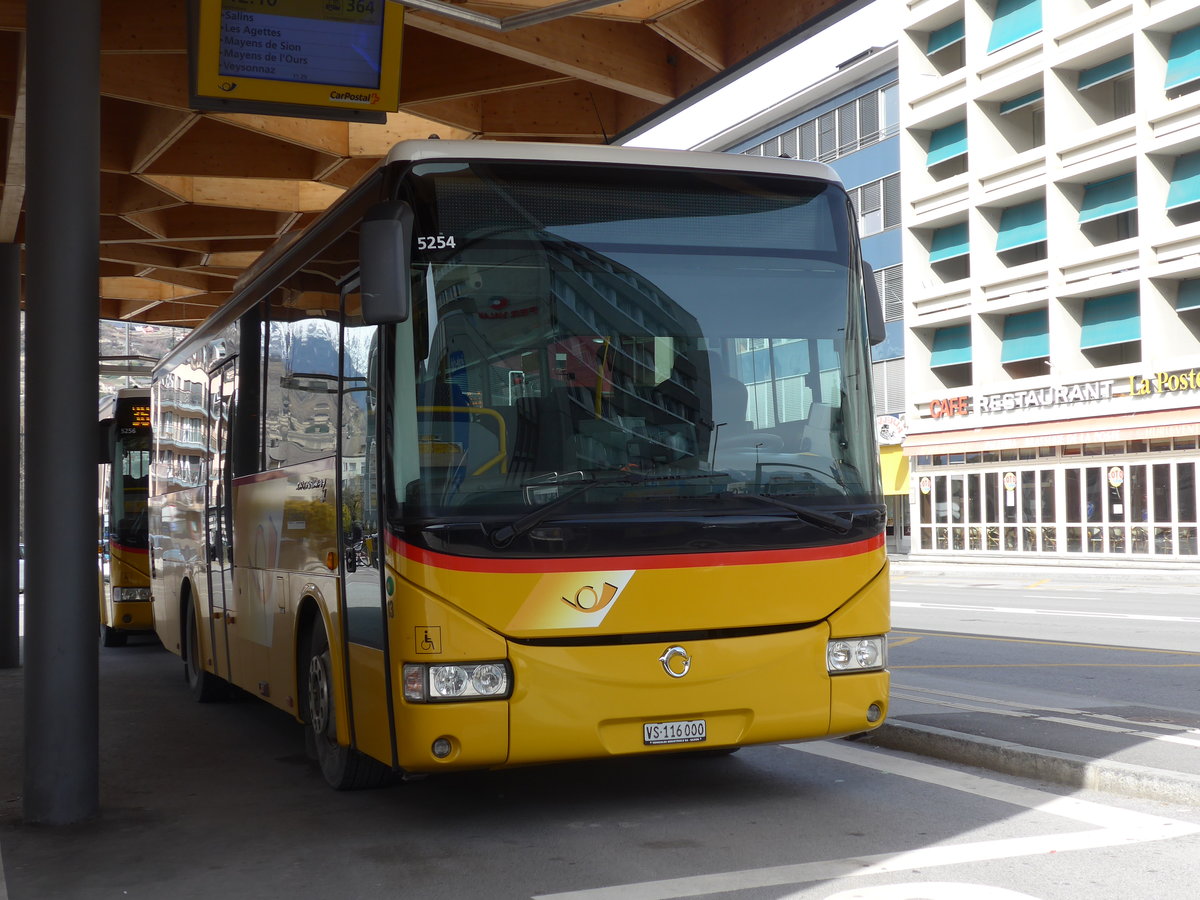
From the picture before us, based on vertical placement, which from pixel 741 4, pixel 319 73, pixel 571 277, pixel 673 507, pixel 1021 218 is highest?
pixel 1021 218

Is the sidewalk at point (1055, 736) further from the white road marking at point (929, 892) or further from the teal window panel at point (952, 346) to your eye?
the teal window panel at point (952, 346)

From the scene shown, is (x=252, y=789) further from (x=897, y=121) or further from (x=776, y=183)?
(x=897, y=121)

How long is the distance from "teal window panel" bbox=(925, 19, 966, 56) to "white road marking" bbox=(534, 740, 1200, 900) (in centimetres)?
4042

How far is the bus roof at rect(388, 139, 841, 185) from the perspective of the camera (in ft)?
21.6

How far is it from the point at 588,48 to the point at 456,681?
5889 mm

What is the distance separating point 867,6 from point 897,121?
41615 millimetres

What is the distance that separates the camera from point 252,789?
318 inches

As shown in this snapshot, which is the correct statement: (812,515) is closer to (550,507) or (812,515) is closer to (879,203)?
(550,507)

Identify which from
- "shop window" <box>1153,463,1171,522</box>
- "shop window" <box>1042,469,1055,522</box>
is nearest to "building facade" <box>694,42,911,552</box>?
"shop window" <box>1042,469,1055,522</box>

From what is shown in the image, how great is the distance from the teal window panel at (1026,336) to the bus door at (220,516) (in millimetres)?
33539

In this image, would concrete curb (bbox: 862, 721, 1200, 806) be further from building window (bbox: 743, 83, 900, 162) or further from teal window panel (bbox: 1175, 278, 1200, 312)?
building window (bbox: 743, 83, 900, 162)

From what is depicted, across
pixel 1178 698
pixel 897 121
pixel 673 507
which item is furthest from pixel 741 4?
pixel 897 121

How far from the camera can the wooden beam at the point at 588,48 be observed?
380 inches

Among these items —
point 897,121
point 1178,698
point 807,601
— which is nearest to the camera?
point 807,601
